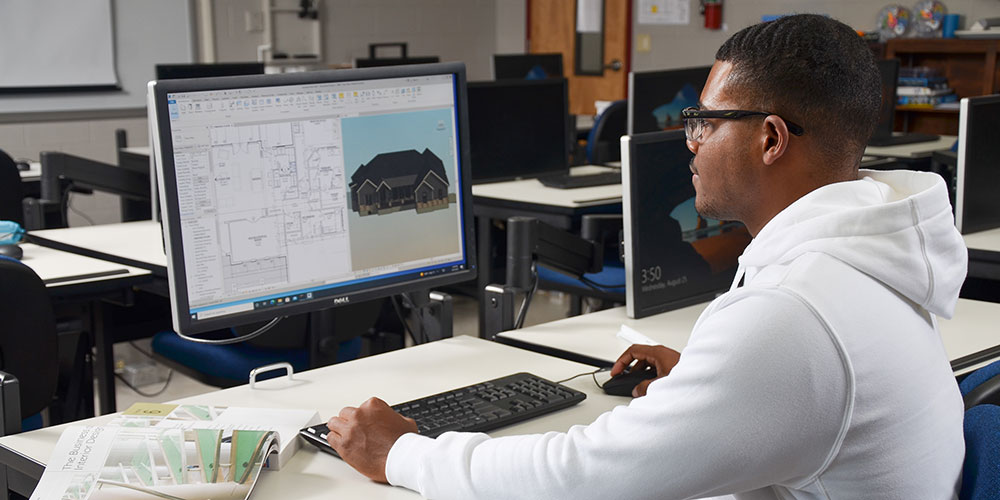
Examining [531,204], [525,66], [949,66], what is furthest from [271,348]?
[949,66]

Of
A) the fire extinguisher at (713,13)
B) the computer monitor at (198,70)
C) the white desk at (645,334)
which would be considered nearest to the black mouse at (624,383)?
the white desk at (645,334)

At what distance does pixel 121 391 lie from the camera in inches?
148

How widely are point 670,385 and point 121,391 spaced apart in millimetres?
3230

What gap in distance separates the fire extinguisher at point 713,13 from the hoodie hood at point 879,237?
6038mm

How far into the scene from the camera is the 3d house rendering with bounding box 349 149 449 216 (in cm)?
169

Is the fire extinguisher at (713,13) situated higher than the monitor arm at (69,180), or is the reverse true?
Result: the fire extinguisher at (713,13)

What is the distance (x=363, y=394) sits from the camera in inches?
62.9

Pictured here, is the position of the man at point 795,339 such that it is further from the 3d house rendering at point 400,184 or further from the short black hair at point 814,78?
the 3d house rendering at point 400,184

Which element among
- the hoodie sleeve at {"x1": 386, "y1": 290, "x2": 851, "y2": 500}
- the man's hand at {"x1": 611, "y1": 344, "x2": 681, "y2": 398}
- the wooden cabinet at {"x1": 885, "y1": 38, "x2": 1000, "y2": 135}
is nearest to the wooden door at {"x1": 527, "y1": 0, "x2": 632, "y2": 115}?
the wooden cabinet at {"x1": 885, "y1": 38, "x2": 1000, "y2": 135}

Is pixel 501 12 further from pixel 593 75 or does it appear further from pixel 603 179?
pixel 603 179

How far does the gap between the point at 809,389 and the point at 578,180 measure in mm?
3045

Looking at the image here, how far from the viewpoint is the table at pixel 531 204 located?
3561mm

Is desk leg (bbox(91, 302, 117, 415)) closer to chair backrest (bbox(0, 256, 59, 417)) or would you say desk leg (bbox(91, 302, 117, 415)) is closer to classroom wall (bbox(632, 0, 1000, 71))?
chair backrest (bbox(0, 256, 59, 417))

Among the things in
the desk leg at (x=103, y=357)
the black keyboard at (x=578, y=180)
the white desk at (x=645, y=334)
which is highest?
the black keyboard at (x=578, y=180)
